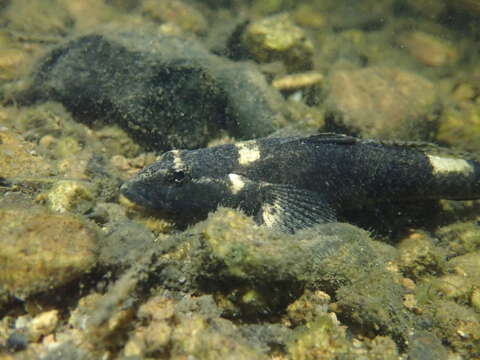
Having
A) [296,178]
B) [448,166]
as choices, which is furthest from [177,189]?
[448,166]

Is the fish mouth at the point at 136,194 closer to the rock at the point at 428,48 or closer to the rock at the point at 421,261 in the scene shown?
the rock at the point at 421,261

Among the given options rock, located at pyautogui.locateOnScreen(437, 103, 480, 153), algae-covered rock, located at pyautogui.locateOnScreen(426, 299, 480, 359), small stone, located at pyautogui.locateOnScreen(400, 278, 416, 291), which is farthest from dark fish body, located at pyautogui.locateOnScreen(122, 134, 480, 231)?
rock, located at pyautogui.locateOnScreen(437, 103, 480, 153)

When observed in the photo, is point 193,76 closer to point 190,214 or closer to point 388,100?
point 190,214

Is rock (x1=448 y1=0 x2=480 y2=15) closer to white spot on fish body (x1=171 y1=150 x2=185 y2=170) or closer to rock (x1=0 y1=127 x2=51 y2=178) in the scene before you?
white spot on fish body (x1=171 y1=150 x2=185 y2=170)

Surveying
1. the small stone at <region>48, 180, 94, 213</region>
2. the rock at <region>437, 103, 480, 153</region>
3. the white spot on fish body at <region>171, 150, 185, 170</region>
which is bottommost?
the rock at <region>437, 103, 480, 153</region>

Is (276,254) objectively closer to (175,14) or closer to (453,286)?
(453,286)

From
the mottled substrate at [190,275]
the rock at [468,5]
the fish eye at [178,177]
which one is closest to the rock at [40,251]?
the mottled substrate at [190,275]
